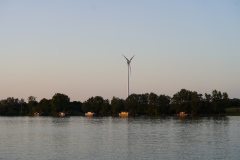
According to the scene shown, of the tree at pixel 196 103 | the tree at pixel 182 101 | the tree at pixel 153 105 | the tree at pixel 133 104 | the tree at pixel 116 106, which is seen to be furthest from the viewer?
the tree at pixel 116 106

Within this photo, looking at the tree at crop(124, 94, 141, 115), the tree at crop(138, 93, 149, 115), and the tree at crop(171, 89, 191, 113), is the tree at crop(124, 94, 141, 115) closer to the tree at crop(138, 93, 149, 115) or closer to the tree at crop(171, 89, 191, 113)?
the tree at crop(138, 93, 149, 115)

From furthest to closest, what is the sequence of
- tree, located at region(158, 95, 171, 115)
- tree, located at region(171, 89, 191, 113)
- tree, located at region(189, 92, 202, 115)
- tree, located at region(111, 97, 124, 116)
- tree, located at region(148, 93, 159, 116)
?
tree, located at region(111, 97, 124, 116), tree, located at region(148, 93, 159, 116), tree, located at region(158, 95, 171, 115), tree, located at region(171, 89, 191, 113), tree, located at region(189, 92, 202, 115)

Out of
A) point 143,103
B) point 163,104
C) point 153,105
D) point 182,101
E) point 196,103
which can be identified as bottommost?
point 153,105

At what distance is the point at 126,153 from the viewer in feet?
129

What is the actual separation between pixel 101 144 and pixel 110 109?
140485 millimetres

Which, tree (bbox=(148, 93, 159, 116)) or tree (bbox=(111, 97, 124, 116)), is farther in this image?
tree (bbox=(111, 97, 124, 116))

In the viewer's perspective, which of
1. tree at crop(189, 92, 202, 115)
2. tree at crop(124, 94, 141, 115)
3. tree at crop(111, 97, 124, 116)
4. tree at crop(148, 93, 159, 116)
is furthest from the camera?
tree at crop(111, 97, 124, 116)

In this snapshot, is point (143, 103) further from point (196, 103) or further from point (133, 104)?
point (196, 103)

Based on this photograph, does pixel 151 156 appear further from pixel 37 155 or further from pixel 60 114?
pixel 60 114

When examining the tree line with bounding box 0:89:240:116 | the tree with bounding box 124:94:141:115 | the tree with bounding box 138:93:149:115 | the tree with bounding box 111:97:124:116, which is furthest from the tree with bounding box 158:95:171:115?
the tree with bounding box 111:97:124:116

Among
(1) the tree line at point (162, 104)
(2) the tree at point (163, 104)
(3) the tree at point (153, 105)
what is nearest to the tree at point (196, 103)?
(1) the tree line at point (162, 104)

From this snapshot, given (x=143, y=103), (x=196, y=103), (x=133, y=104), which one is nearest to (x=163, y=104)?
(x=143, y=103)

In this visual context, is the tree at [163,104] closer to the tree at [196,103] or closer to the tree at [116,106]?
the tree at [196,103]

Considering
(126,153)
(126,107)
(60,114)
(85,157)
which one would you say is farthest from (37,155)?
(60,114)
